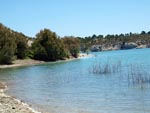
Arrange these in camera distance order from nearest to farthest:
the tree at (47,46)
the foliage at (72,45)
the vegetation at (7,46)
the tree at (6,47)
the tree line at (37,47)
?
the tree at (6,47) < the vegetation at (7,46) < the tree line at (37,47) < the tree at (47,46) < the foliage at (72,45)

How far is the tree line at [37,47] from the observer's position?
8769 centimetres

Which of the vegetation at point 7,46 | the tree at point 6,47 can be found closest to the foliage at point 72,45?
the vegetation at point 7,46

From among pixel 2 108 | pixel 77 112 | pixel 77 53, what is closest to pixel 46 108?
pixel 77 112

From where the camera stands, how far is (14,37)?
92.4 m

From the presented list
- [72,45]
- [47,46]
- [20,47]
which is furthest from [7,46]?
[72,45]

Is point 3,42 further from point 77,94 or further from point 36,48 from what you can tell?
point 77,94

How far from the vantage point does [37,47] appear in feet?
348

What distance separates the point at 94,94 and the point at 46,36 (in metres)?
79.5

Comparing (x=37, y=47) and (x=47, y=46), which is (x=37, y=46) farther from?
(x=47, y=46)

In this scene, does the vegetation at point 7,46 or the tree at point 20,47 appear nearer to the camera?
the vegetation at point 7,46

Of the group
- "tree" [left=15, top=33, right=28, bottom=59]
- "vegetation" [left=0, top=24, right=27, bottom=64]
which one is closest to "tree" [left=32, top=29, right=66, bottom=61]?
"tree" [left=15, top=33, right=28, bottom=59]

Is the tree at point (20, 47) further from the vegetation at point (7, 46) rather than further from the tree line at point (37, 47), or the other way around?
the vegetation at point (7, 46)

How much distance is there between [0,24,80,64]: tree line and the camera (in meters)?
87.7

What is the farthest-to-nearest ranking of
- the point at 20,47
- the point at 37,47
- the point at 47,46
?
the point at 47,46, the point at 37,47, the point at 20,47
